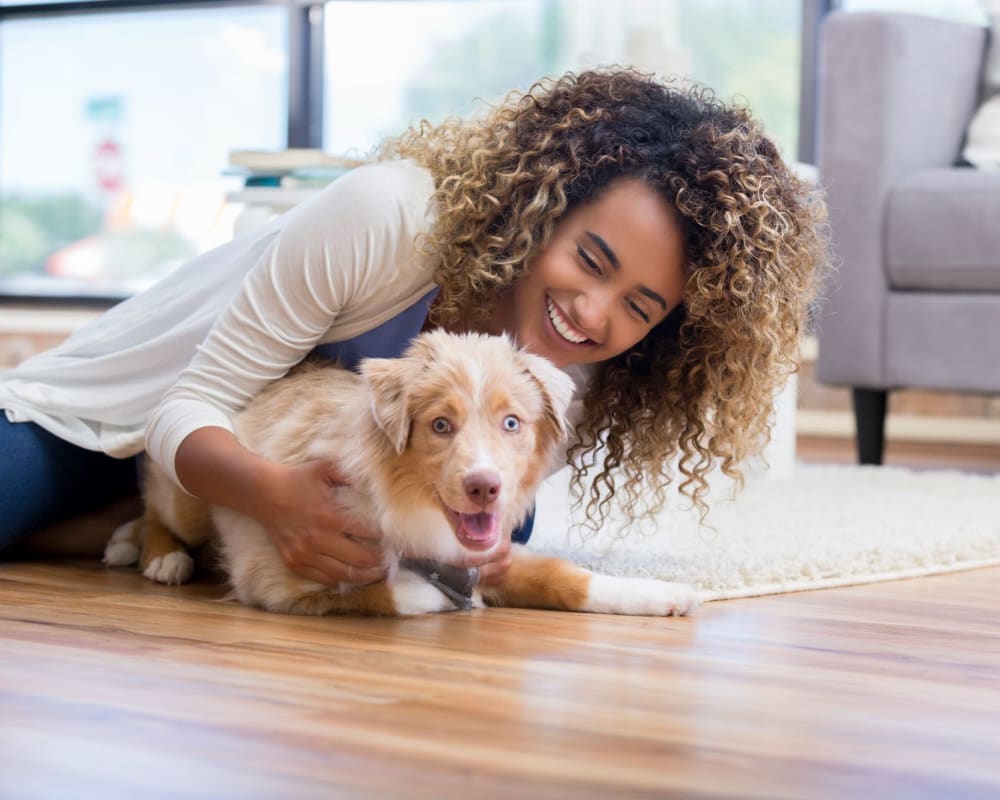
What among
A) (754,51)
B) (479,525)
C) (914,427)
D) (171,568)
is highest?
(754,51)

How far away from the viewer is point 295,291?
1.94 m

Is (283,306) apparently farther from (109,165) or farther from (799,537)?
(109,165)

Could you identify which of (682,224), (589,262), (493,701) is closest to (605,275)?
(589,262)

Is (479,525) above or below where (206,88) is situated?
below

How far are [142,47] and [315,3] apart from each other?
1.02 m

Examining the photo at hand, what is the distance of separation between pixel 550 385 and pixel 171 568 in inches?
30.0

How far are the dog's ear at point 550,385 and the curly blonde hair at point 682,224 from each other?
8.3 inches

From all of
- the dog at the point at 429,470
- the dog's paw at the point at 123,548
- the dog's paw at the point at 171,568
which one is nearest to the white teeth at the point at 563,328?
the dog at the point at 429,470

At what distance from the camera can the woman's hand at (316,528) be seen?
5.75ft

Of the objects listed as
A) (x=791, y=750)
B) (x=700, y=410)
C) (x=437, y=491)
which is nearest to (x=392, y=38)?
(x=700, y=410)

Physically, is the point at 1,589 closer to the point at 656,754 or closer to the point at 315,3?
the point at 656,754

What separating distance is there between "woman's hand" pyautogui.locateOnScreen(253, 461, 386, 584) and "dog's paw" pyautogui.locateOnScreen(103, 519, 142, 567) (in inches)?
23.0

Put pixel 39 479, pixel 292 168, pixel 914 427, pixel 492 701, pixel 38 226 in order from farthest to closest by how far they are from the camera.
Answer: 1. pixel 38 226
2. pixel 914 427
3. pixel 292 168
4. pixel 39 479
5. pixel 492 701

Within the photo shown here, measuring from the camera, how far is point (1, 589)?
1.95 metres
